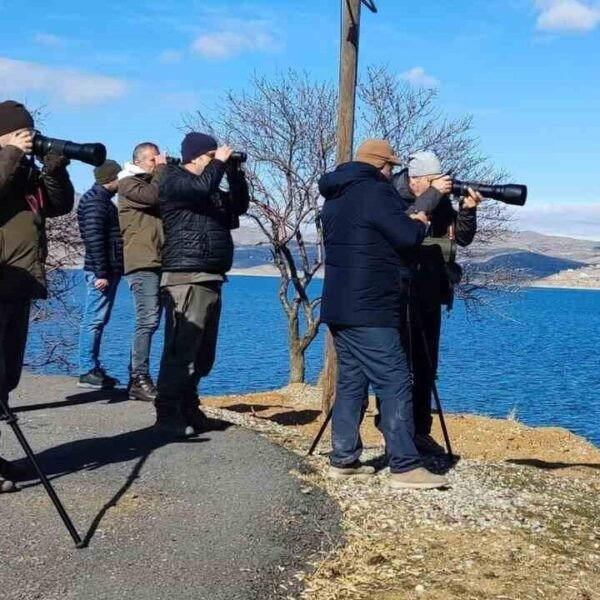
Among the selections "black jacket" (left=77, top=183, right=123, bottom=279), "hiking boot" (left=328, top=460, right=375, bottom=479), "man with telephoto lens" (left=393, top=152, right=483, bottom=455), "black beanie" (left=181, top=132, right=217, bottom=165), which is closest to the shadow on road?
"black jacket" (left=77, top=183, right=123, bottom=279)

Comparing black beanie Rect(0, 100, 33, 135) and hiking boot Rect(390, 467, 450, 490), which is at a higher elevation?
black beanie Rect(0, 100, 33, 135)

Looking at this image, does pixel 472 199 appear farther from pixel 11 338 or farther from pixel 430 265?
pixel 11 338

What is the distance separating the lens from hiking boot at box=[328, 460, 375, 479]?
5.91m

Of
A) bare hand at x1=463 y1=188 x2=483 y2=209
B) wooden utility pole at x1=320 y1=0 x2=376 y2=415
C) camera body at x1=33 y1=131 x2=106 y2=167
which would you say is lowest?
bare hand at x1=463 y1=188 x2=483 y2=209

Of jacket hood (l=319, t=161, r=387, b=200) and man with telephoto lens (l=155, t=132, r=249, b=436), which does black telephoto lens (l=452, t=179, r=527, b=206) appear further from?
man with telephoto lens (l=155, t=132, r=249, b=436)

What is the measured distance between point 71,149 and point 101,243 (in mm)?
3317

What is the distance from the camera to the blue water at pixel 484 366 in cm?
2614

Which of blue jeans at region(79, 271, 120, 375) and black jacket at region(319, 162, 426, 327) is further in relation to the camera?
blue jeans at region(79, 271, 120, 375)

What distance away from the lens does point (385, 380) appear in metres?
5.60

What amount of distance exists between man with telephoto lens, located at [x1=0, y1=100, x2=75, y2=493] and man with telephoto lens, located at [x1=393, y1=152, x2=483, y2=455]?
2.39 m

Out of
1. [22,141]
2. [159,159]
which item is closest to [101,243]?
[159,159]

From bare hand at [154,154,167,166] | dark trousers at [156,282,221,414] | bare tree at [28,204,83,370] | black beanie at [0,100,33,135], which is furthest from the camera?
bare tree at [28,204,83,370]

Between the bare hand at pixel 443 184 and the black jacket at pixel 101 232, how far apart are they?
11.4ft

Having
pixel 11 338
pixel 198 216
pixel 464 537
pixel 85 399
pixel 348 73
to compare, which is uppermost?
pixel 348 73
